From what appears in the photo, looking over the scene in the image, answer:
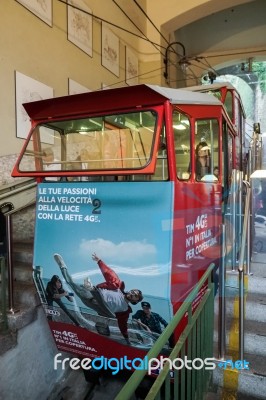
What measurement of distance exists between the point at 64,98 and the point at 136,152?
2.47 feet

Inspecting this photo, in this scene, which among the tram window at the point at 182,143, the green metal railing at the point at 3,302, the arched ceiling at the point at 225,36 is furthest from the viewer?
the arched ceiling at the point at 225,36

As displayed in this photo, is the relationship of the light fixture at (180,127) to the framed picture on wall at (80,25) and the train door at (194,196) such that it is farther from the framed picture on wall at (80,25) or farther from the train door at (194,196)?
the framed picture on wall at (80,25)

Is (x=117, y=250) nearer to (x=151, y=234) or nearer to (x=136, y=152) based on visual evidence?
(x=151, y=234)

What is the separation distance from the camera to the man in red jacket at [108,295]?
2.64 metres

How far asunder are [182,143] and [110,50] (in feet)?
16.7

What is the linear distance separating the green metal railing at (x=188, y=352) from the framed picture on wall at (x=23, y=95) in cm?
329

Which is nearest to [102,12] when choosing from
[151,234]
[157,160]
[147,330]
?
[157,160]

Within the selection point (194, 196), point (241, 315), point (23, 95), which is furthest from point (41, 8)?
point (241, 315)

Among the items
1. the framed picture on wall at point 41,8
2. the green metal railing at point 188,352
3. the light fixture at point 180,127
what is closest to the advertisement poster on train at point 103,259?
the green metal railing at point 188,352

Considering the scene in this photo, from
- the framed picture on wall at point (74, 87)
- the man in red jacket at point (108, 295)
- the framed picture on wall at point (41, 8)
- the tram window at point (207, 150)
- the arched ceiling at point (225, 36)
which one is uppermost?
the arched ceiling at point (225, 36)

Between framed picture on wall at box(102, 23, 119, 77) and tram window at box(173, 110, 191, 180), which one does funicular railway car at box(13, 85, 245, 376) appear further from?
framed picture on wall at box(102, 23, 119, 77)

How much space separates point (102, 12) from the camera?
21.5ft

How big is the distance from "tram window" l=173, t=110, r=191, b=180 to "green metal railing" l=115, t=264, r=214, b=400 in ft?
2.78

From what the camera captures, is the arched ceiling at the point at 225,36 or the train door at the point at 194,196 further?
the arched ceiling at the point at 225,36
